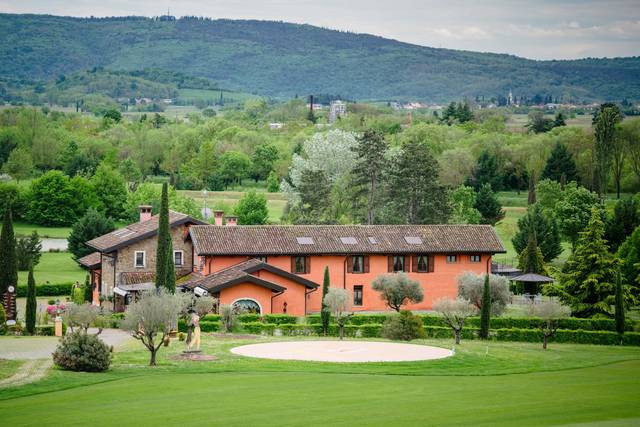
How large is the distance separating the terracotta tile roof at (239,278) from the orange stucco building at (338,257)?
57mm

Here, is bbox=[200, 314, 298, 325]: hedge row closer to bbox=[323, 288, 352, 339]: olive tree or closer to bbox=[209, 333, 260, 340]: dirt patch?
bbox=[209, 333, 260, 340]: dirt patch

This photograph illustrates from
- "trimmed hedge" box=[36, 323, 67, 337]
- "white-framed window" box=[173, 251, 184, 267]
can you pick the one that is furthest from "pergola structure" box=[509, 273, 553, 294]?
"trimmed hedge" box=[36, 323, 67, 337]

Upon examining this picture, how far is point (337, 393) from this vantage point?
32.9 meters

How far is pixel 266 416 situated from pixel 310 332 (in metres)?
20.7

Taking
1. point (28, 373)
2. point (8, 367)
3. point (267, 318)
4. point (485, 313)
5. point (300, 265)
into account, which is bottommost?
point (28, 373)

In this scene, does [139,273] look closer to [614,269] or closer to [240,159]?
[614,269]

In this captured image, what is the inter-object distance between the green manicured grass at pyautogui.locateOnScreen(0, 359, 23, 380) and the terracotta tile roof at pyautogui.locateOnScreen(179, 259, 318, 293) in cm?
1706

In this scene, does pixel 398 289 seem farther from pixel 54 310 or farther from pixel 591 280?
pixel 54 310

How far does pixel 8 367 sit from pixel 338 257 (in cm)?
2700

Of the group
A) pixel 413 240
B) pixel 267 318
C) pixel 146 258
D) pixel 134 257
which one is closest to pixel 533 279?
pixel 413 240

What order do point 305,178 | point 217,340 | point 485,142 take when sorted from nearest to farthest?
point 217,340, point 305,178, point 485,142

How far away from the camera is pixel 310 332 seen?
49531 mm

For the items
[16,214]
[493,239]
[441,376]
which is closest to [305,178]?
[493,239]

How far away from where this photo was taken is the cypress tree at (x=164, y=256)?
5128 cm
